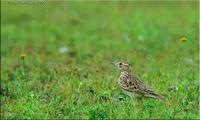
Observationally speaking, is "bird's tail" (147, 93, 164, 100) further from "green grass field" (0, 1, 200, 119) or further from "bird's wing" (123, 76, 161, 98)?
"green grass field" (0, 1, 200, 119)

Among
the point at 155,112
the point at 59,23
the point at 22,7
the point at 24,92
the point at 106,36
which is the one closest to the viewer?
the point at 155,112

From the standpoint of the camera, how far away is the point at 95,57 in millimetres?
11688

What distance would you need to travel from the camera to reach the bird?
8211mm

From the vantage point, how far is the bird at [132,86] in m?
8.21

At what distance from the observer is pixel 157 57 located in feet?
37.3

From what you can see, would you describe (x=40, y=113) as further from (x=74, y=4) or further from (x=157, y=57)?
(x=74, y=4)

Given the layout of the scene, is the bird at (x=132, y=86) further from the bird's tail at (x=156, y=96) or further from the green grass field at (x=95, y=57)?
the green grass field at (x=95, y=57)

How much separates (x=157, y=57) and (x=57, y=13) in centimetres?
487

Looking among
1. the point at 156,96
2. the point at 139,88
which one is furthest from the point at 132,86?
the point at 156,96

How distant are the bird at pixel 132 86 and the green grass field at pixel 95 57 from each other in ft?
0.44

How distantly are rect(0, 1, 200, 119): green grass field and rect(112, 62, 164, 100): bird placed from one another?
0.13 metres

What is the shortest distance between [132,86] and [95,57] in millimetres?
3417

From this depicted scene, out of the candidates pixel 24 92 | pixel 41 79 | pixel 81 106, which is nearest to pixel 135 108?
pixel 81 106

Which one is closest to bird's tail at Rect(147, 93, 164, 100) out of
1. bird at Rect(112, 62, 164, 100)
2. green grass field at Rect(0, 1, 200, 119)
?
bird at Rect(112, 62, 164, 100)
